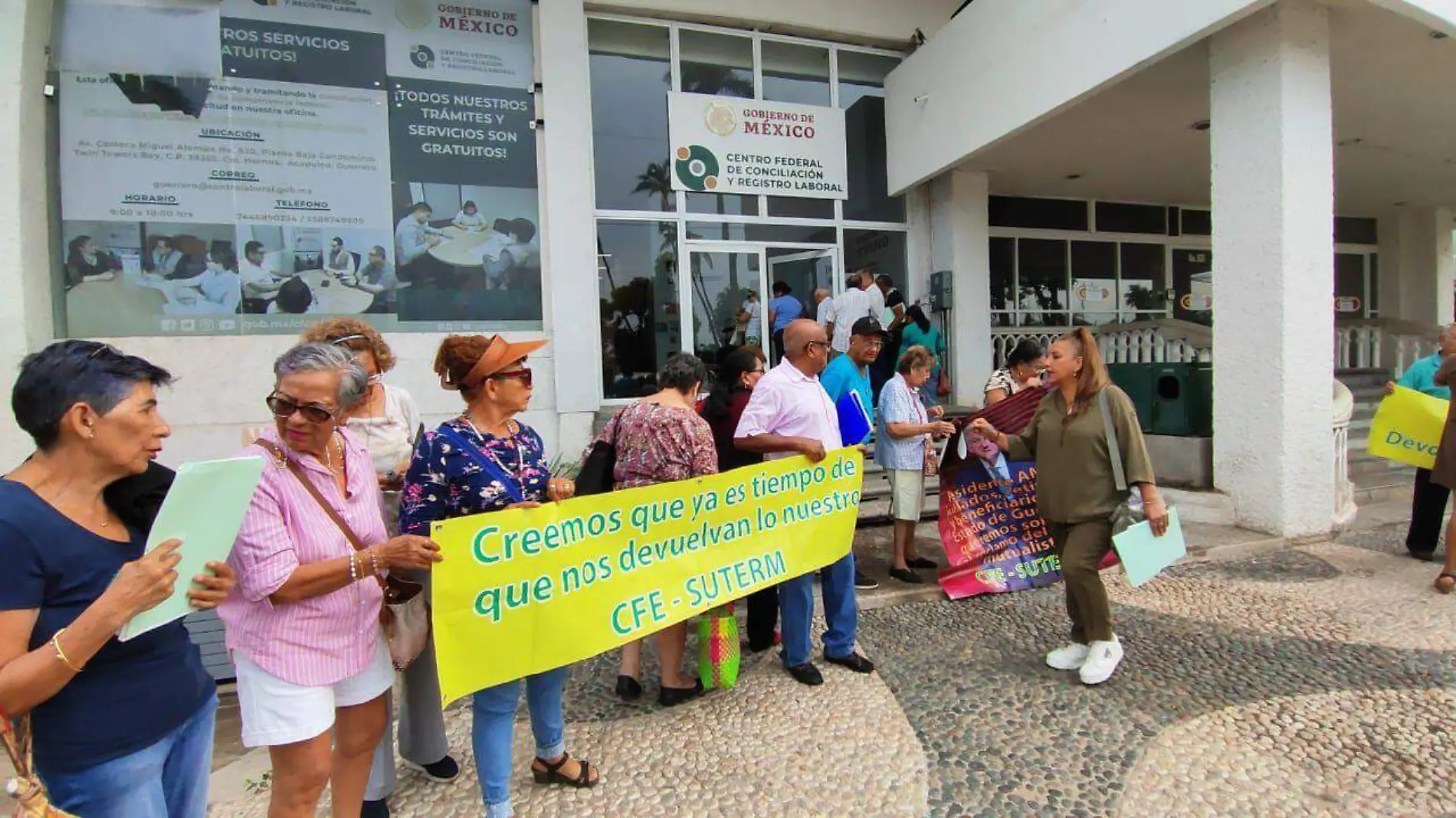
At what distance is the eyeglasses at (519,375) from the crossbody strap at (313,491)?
2.06ft

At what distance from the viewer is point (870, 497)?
690cm

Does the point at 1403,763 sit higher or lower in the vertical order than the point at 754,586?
lower

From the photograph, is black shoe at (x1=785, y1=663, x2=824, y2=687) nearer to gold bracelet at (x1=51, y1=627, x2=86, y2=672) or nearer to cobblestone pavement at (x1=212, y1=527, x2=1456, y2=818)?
cobblestone pavement at (x1=212, y1=527, x2=1456, y2=818)

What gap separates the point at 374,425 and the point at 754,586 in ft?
5.98

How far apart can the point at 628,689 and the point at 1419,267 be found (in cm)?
1842

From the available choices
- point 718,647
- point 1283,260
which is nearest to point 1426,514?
point 1283,260

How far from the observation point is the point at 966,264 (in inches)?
401

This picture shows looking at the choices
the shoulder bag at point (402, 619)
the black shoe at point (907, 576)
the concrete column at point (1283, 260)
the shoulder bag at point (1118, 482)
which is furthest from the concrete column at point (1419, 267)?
the shoulder bag at point (402, 619)

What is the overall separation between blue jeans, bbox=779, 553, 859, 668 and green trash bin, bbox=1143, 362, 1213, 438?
204 inches

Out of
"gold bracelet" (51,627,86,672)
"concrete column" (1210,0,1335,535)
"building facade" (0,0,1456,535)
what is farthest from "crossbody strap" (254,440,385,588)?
"concrete column" (1210,0,1335,535)

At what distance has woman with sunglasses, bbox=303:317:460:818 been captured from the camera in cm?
260

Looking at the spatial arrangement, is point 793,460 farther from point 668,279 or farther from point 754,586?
point 668,279

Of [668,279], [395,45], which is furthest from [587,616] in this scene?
[395,45]

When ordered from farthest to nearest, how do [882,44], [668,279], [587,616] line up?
[882,44], [668,279], [587,616]
